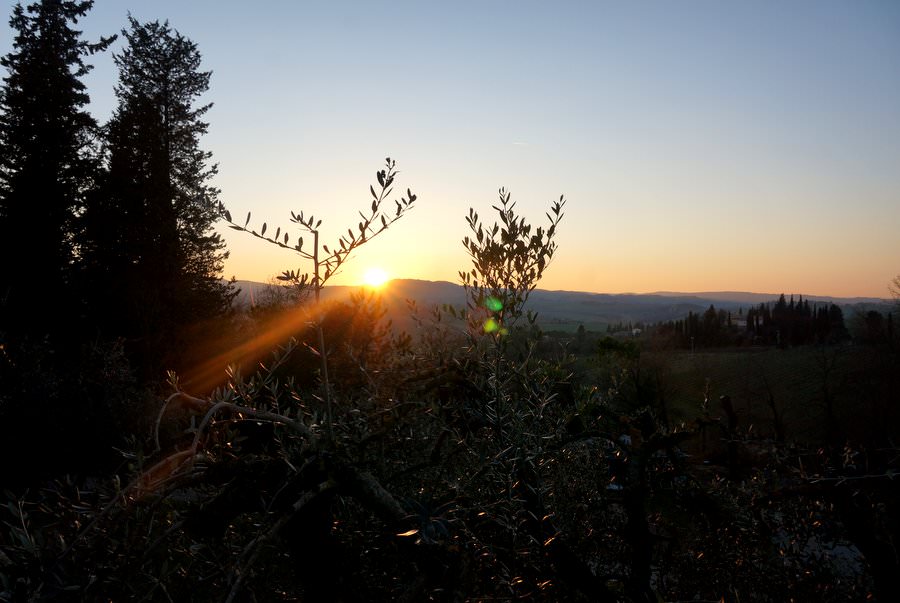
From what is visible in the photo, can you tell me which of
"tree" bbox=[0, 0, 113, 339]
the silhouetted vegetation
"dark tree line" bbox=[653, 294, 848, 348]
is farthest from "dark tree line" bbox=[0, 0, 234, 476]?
"dark tree line" bbox=[653, 294, 848, 348]

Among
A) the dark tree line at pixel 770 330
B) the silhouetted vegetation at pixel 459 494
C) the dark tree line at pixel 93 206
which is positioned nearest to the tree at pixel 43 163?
the dark tree line at pixel 93 206

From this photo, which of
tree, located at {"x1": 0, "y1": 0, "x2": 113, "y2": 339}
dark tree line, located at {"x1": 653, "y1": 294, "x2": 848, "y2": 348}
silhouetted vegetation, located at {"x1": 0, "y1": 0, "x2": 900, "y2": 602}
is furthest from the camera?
dark tree line, located at {"x1": 653, "y1": 294, "x2": 848, "y2": 348}

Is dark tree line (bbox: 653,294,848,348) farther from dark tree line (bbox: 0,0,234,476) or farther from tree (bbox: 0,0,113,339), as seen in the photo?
tree (bbox: 0,0,113,339)

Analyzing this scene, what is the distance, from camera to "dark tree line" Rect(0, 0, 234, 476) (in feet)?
86.6

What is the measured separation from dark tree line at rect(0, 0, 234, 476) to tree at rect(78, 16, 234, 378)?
0.20 feet

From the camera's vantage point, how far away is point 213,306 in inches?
1236

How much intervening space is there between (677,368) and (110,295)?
5478 cm

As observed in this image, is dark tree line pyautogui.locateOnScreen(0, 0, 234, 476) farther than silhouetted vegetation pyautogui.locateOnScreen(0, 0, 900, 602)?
Yes

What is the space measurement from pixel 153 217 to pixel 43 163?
5.54 metres

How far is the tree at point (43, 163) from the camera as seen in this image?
85.1 ft

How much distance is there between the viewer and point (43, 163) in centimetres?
2791

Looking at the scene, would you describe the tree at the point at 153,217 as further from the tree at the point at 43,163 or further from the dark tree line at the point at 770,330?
the dark tree line at the point at 770,330

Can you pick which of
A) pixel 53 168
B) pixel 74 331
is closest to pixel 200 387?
pixel 74 331

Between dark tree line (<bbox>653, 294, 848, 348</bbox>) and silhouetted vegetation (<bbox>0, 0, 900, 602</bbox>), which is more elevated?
silhouetted vegetation (<bbox>0, 0, 900, 602</bbox>)
